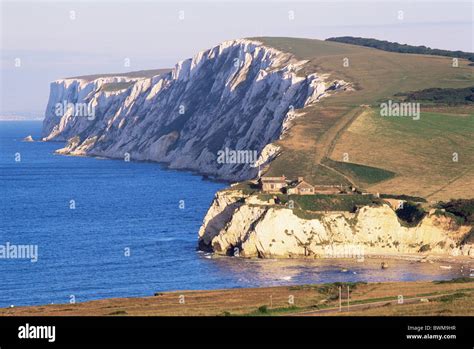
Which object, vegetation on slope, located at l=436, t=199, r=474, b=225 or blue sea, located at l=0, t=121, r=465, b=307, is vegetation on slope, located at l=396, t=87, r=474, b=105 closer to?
blue sea, located at l=0, t=121, r=465, b=307

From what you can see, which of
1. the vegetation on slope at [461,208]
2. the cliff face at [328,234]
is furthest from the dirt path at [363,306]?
the vegetation on slope at [461,208]

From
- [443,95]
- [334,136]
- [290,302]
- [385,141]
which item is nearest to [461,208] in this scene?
[385,141]

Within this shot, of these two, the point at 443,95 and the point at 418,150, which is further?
the point at 443,95

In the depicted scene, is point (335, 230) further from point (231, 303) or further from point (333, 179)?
point (231, 303)

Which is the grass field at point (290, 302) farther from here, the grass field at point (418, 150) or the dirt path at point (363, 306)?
the grass field at point (418, 150)

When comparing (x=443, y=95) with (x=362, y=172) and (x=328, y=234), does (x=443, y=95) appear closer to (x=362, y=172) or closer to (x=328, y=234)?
(x=362, y=172)

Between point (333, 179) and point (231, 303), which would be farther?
point (333, 179)
